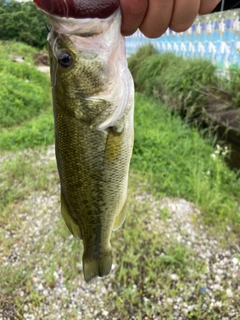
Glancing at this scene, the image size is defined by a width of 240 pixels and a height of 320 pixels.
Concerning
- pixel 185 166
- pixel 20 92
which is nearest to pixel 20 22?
pixel 20 92

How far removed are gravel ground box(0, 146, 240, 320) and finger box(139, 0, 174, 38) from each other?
206 cm

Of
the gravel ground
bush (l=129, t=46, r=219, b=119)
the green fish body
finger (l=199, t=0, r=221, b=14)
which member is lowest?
bush (l=129, t=46, r=219, b=119)

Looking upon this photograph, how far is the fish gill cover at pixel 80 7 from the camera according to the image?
0.86 metres

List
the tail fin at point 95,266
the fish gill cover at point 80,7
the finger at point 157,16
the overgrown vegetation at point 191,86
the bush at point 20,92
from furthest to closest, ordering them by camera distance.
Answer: the overgrown vegetation at point 191,86
the bush at point 20,92
the tail fin at point 95,266
the finger at point 157,16
the fish gill cover at point 80,7

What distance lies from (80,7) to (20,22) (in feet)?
3.57

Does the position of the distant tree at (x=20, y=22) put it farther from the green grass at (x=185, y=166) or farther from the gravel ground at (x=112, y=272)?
the green grass at (x=185, y=166)

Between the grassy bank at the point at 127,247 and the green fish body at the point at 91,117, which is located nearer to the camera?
the green fish body at the point at 91,117

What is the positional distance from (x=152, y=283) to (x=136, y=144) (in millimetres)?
2173

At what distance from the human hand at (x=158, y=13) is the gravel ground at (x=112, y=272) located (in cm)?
206

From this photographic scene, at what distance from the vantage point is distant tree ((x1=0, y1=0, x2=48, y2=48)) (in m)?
1.71

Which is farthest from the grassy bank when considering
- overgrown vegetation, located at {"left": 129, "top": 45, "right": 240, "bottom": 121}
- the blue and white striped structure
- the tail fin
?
the blue and white striped structure

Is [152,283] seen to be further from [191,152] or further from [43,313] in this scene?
[191,152]

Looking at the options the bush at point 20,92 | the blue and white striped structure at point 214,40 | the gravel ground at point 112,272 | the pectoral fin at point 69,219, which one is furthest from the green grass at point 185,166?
the pectoral fin at point 69,219

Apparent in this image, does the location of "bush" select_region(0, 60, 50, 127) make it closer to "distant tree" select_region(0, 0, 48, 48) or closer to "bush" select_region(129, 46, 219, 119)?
"distant tree" select_region(0, 0, 48, 48)
